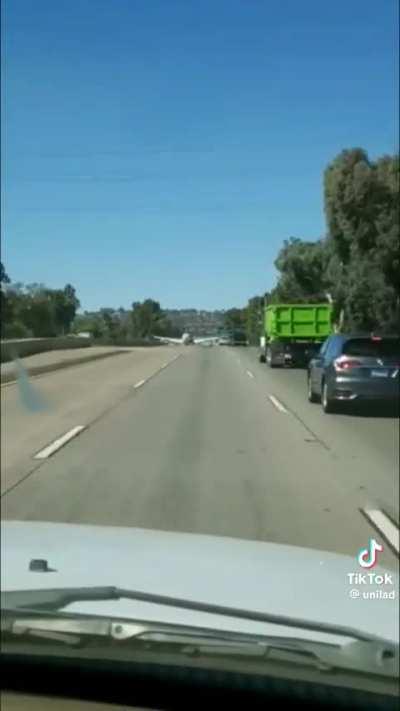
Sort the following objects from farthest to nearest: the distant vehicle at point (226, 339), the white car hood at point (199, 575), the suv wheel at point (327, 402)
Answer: the distant vehicle at point (226, 339) < the suv wheel at point (327, 402) < the white car hood at point (199, 575)

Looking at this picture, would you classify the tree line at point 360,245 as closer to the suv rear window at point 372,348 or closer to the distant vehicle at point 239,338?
the distant vehicle at point 239,338

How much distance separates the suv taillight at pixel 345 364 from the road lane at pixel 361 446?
2.96ft

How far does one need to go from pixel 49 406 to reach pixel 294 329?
25056mm

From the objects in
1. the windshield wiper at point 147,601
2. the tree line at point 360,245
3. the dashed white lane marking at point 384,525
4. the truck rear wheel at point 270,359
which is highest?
the tree line at point 360,245

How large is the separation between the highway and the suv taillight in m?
0.95

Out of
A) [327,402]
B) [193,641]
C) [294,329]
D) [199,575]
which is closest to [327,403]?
[327,402]

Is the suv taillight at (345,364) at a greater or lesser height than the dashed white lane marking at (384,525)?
greater

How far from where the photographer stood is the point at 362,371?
2062 cm

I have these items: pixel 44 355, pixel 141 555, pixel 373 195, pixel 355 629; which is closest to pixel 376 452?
pixel 44 355

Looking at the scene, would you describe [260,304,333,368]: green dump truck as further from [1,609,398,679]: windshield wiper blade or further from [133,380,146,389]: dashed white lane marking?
[1,609,398,679]: windshield wiper blade

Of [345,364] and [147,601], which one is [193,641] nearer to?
[147,601]

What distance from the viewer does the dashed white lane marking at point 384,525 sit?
8648 mm

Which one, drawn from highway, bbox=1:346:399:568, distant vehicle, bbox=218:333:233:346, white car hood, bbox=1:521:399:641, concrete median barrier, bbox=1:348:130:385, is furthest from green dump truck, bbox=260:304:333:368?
white car hood, bbox=1:521:399:641

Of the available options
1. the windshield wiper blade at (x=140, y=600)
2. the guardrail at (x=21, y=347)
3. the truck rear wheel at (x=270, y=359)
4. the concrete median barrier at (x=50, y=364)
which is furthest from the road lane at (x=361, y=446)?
the truck rear wheel at (x=270, y=359)
